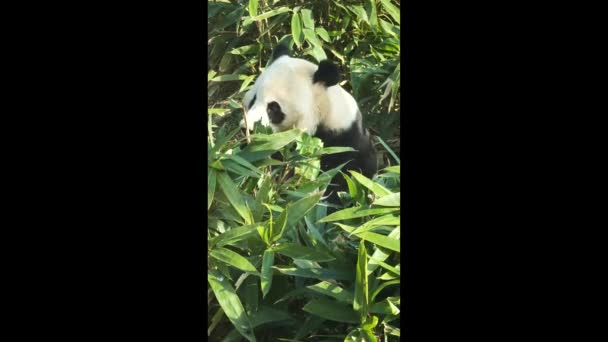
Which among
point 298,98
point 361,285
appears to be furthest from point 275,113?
point 361,285

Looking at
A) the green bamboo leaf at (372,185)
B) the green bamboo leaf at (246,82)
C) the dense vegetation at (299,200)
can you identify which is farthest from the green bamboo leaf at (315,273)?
the green bamboo leaf at (246,82)

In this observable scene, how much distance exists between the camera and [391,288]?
2.04 m

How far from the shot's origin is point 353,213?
2076mm

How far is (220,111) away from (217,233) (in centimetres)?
32

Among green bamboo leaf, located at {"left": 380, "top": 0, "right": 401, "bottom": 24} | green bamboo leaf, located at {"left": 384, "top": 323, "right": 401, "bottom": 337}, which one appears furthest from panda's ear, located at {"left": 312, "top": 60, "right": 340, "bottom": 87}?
green bamboo leaf, located at {"left": 384, "top": 323, "right": 401, "bottom": 337}

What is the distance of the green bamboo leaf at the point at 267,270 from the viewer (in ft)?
6.62

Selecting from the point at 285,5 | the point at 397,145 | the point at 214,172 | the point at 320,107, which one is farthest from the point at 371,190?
the point at 285,5

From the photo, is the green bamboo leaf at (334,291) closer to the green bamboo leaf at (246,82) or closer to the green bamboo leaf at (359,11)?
the green bamboo leaf at (246,82)

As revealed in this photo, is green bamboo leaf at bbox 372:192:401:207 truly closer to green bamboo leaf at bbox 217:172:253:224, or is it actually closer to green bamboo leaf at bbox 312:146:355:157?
green bamboo leaf at bbox 312:146:355:157

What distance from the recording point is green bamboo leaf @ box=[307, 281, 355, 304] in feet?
6.59

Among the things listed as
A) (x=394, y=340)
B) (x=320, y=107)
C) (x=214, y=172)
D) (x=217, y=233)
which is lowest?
(x=394, y=340)

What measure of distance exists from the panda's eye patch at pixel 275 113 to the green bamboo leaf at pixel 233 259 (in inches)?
14.7

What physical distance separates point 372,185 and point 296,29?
462 millimetres
